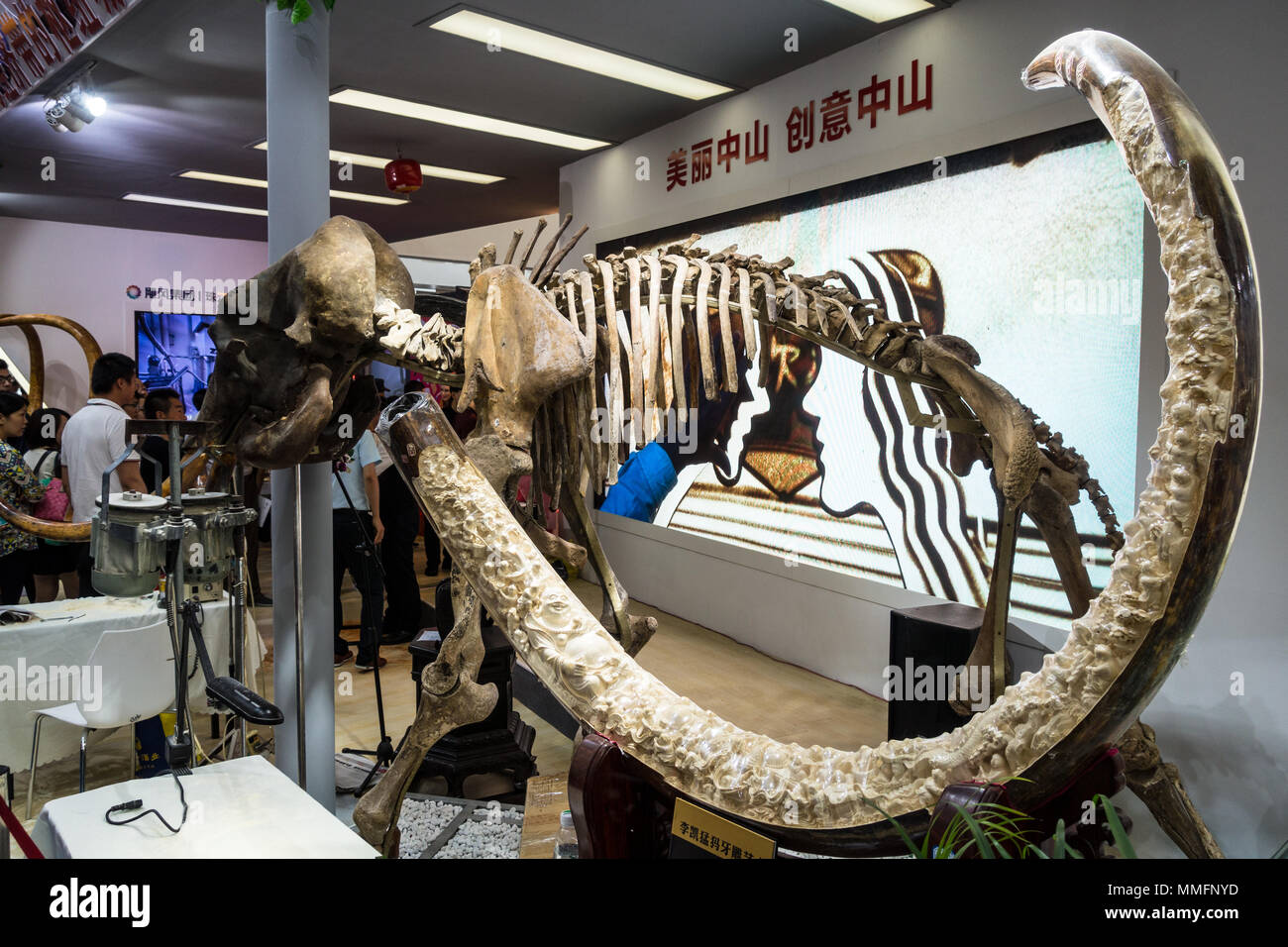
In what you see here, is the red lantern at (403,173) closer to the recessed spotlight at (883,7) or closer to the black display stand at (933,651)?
the recessed spotlight at (883,7)

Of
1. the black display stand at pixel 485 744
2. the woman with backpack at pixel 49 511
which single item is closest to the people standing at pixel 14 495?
the woman with backpack at pixel 49 511

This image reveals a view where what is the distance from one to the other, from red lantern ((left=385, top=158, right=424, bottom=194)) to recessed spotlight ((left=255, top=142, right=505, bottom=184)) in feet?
1.30

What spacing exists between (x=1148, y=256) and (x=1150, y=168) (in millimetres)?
3165

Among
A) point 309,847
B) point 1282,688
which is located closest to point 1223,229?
point 309,847

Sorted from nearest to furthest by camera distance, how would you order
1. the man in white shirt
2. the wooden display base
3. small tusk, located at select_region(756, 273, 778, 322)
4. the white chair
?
the wooden display base < small tusk, located at select_region(756, 273, 778, 322) < the white chair < the man in white shirt

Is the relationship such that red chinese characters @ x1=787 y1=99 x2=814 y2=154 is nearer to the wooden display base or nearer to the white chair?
the white chair

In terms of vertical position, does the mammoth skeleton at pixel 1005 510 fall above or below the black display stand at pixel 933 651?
above

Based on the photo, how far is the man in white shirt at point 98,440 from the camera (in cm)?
488

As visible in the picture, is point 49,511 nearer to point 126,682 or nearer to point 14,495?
point 14,495

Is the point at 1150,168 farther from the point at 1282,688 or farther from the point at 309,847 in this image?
the point at 1282,688

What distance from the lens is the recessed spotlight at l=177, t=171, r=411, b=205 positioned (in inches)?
338

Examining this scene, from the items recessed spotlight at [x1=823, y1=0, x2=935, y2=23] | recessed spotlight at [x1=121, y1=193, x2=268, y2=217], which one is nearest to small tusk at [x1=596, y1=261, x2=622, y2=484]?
recessed spotlight at [x1=823, y1=0, x2=935, y2=23]

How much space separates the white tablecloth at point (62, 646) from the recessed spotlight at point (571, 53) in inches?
136

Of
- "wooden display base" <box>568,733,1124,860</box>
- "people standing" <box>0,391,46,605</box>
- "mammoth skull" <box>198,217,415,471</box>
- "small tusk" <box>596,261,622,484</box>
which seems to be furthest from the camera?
"people standing" <box>0,391,46,605</box>
